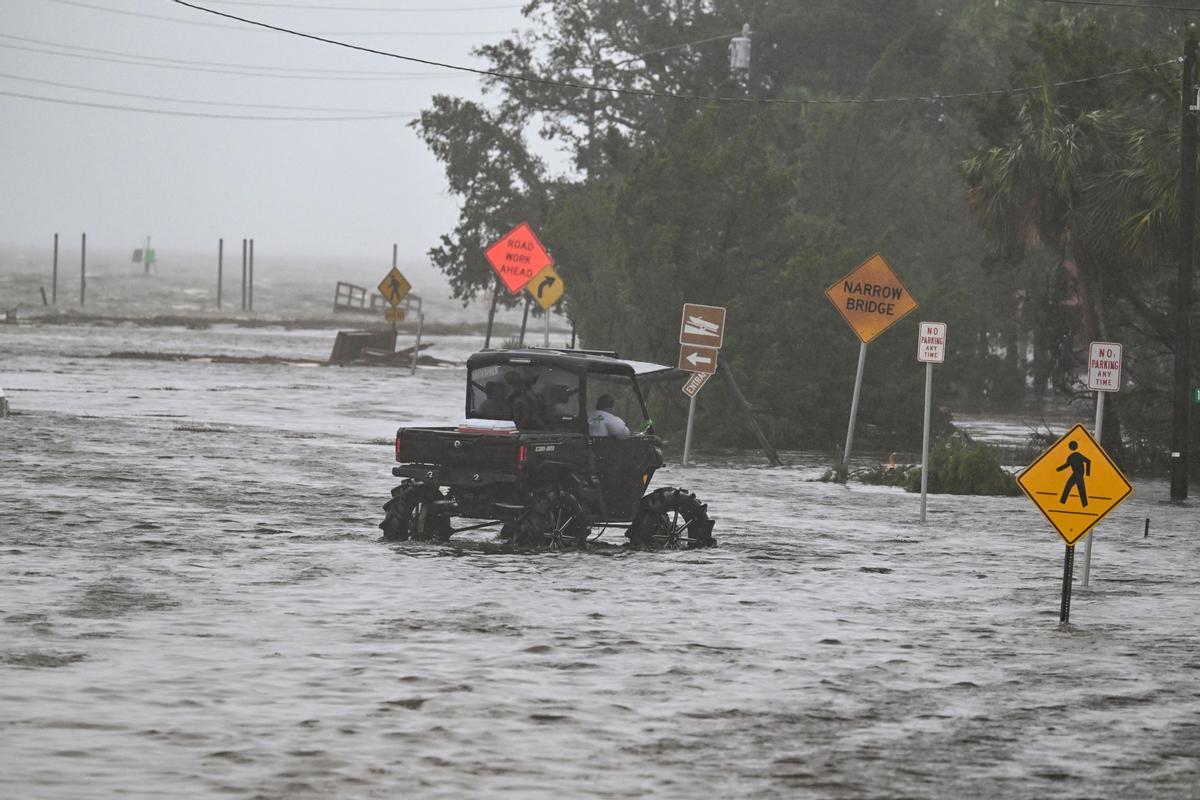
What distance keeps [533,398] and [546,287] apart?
27.4m

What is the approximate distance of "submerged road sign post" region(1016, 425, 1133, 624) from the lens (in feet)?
48.8

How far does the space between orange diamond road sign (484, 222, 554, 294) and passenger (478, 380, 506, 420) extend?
2632 centimetres

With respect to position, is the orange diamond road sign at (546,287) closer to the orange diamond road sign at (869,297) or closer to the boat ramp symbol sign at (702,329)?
the boat ramp symbol sign at (702,329)

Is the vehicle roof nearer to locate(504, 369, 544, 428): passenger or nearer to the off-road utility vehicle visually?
the off-road utility vehicle

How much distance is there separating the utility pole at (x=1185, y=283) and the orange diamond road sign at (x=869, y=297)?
13.3 ft

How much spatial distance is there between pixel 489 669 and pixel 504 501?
20.7 feet

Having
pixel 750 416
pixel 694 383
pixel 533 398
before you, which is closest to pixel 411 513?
pixel 533 398

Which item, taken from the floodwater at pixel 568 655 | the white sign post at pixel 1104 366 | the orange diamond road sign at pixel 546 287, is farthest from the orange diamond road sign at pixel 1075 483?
the orange diamond road sign at pixel 546 287

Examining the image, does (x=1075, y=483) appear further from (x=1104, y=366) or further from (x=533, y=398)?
(x=533, y=398)

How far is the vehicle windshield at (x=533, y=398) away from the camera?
18.5 meters

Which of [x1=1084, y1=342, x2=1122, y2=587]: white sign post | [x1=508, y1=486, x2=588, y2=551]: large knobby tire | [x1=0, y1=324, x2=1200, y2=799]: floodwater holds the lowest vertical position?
[x1=0, y1=324, x2=1200, y2=799]: floodwater

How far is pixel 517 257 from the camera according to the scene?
45.4 meters

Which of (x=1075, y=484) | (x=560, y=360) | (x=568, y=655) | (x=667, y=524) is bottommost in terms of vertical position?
(x=568, y=655)

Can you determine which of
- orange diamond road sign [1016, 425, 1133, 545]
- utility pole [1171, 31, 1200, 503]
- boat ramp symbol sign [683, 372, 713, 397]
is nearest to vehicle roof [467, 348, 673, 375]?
orange diamond road sign [1016, 425, 1133, 545]
